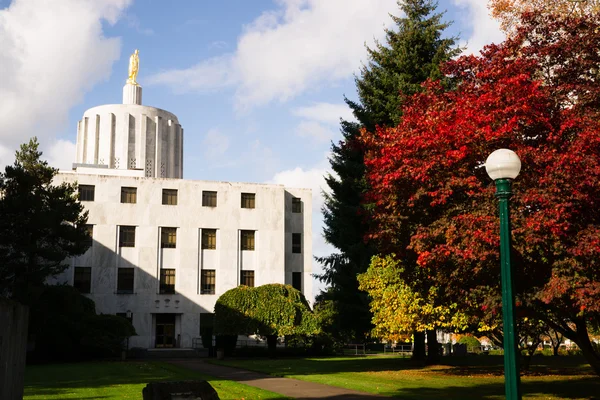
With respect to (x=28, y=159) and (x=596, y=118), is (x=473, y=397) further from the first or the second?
(x=28, y=159)

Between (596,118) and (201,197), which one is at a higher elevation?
(201,197)

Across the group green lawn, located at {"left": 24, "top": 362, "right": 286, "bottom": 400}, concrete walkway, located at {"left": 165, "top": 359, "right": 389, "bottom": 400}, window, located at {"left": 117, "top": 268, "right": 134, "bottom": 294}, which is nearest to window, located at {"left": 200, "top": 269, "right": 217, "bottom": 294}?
window, located at {"left": 117, "top": 268, "right": 134, "bottom": 294}

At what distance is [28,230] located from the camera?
134 feet

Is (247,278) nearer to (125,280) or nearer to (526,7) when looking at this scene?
(125,280)

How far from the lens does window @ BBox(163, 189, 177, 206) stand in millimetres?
60312

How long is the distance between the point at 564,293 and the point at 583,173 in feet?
9.53

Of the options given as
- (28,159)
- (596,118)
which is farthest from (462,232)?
(28,159)

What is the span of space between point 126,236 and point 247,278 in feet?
39.0

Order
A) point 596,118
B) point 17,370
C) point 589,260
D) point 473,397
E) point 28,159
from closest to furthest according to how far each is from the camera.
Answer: point 17,370 → point 589,260 → point 596,118 → point 473,397 → point 28,159

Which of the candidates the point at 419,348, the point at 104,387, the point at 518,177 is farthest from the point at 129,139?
the point at 518,177

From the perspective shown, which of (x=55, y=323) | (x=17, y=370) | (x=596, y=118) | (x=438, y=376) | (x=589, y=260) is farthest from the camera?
(x=55, y=323)

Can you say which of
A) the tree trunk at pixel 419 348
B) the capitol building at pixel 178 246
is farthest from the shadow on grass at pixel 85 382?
the capitol building at pixel 178 246

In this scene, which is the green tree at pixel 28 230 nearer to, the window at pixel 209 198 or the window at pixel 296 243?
the window at pixel 209 198

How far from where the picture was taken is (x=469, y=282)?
699 inches
